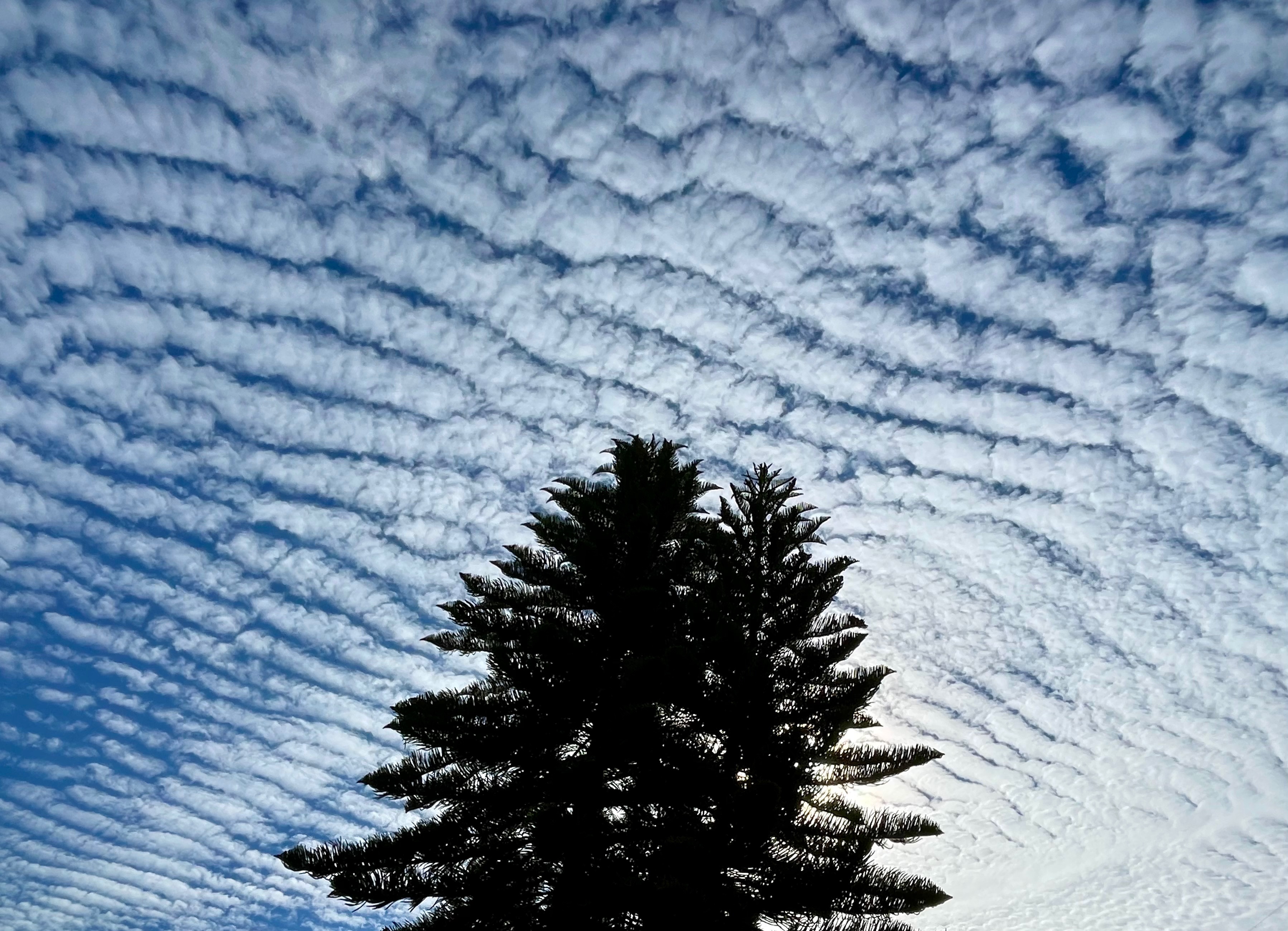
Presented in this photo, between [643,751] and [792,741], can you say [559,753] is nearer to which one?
[643,751]

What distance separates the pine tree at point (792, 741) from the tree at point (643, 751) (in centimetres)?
2

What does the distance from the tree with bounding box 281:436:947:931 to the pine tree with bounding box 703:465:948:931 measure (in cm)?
2

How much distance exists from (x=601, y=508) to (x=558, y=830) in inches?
146

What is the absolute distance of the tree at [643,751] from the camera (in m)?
7.27

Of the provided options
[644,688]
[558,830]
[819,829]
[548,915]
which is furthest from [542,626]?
[819,829]

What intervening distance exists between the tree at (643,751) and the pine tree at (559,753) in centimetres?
2

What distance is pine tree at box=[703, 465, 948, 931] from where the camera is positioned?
7.29 meters

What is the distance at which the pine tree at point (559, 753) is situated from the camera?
734 cm

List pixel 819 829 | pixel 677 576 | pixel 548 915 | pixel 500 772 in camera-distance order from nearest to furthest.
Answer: pixel 548 915 → pixel 819 829 → pixel 500 772 → pixel 677 576

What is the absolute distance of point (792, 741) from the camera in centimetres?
793

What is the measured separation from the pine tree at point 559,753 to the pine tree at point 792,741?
0.47m

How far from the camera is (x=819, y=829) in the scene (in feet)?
25.0

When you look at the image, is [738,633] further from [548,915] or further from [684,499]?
[548,915]

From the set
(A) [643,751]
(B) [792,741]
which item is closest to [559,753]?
(A) [643,751]
